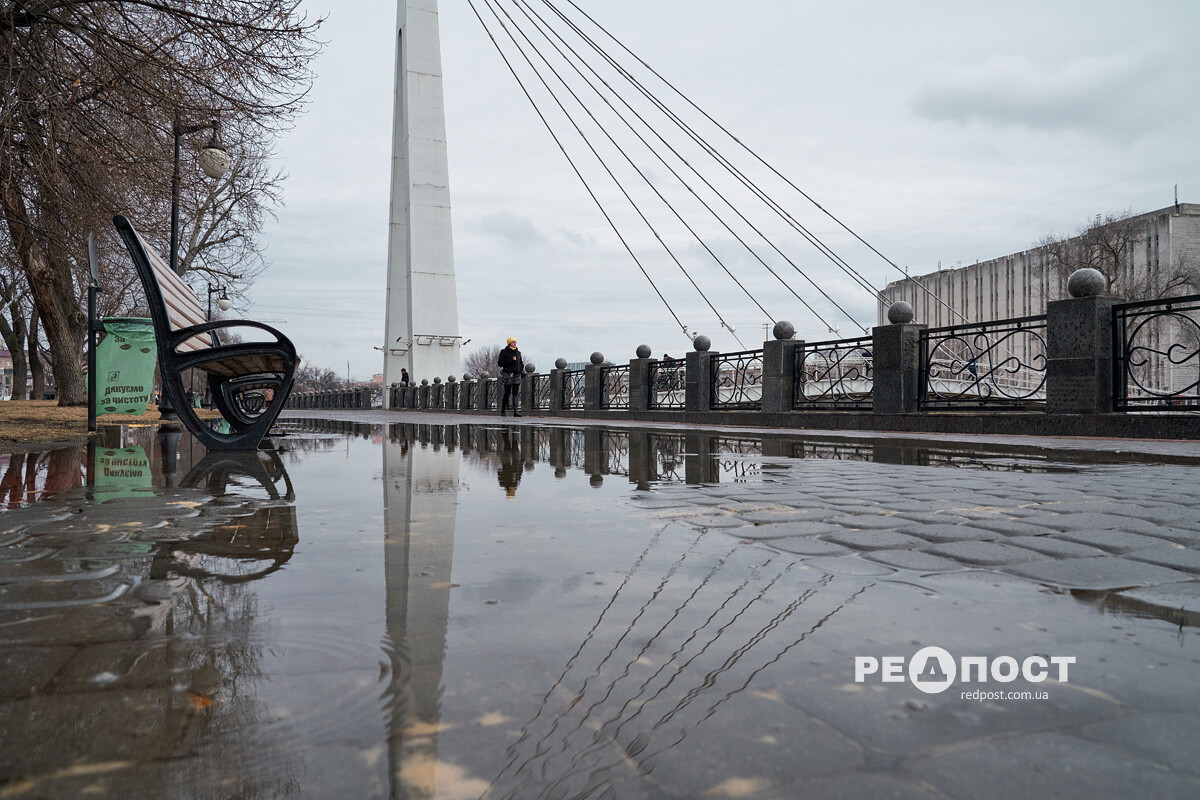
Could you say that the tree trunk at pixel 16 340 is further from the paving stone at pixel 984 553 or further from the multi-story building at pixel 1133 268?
the paving stone at pixel 984 553

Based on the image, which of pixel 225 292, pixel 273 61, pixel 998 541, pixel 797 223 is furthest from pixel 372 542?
pixel 225 292

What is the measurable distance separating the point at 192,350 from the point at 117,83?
4362 millimetres

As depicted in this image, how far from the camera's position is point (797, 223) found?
19.0m

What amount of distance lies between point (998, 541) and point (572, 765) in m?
2.04

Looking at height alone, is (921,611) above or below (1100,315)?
below

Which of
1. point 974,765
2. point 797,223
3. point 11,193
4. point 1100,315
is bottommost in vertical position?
point 974,765

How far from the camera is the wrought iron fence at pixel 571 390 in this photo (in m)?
23.1

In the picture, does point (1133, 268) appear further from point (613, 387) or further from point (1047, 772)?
point (1047, 772)

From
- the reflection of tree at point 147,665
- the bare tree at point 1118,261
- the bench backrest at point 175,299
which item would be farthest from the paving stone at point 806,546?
the bare tree at point 1118,261

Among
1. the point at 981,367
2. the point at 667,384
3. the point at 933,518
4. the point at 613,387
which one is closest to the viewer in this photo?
the point at 933,518

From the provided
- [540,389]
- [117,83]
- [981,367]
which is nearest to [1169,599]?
[117,83]

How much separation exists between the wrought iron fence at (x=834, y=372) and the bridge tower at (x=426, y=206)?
25.3 metres

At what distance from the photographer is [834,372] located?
13656 millimetres

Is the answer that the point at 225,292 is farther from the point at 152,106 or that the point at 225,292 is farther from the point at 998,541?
the point at 998,541
